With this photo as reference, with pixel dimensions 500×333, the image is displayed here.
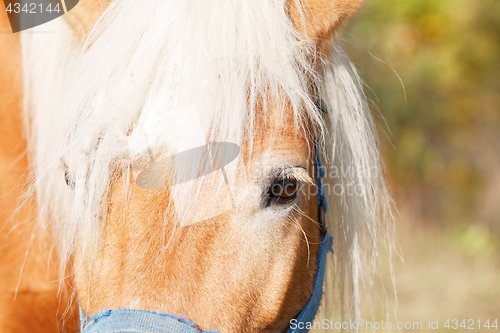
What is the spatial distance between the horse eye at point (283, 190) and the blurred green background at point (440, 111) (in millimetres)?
3541

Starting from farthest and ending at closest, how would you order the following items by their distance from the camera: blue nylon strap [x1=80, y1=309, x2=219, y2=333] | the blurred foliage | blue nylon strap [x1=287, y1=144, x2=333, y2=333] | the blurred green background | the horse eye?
the blurred foliage, the blurred green background, blue nylon strap [x1=287, y1=144, x2=333, y2=333], the horse eye, blue nylon strap [x1=80, y1=309, x2=219, y2=333]

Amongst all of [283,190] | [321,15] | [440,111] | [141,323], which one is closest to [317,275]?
[283,190]

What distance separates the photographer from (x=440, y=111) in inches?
193

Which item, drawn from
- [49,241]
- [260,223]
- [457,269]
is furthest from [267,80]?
[457,269]

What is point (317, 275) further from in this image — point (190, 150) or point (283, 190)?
point (190, 150)

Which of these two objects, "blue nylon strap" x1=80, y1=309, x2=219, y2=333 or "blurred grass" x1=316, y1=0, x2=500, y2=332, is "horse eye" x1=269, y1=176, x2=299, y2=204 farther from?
"blurred grass" x1=316, y1=0, x2=500, y2=332

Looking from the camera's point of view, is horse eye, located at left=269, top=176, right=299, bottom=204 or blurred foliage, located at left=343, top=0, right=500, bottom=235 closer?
horse eye, located at left=269, top=176, right=299, bottom=204

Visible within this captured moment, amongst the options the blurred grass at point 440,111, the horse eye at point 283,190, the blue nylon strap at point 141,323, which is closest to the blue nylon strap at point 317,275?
the horse eye at point 283,190

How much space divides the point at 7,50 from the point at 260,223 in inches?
39.6

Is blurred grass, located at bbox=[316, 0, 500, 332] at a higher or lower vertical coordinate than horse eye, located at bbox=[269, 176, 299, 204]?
lower

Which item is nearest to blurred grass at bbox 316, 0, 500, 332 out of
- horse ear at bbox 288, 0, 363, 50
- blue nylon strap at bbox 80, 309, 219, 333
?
horse ear at bbox 288, 0, 363, 50

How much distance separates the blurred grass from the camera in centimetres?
446

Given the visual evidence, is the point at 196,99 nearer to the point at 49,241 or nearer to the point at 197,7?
the point at 197,7

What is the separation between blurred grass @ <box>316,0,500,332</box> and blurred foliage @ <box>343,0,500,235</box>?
11 mm
